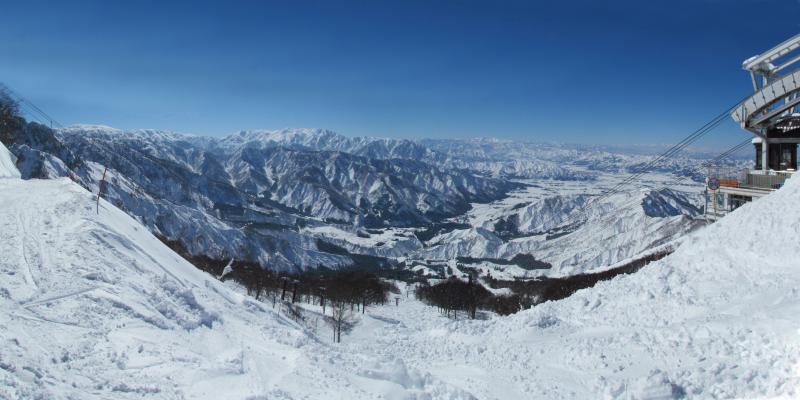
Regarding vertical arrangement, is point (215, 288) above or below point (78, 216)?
below

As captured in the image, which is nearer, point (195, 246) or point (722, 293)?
point (722, 293)

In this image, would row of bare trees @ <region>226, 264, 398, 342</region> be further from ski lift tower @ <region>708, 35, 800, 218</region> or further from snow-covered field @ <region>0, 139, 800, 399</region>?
ski lift tower @ <region>708, 35, 800, 218</region>

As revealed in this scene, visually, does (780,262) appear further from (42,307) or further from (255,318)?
(42,307)

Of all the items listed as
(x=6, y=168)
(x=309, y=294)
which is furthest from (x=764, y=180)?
(x=309, y=294)

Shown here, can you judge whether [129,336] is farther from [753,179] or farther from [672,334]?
[753,179]

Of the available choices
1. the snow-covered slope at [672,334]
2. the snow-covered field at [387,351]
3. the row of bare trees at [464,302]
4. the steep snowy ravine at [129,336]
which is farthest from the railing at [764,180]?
the row of bare trees at [464,302]

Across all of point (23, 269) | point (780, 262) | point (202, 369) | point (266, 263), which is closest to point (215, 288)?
point (23, 269)
